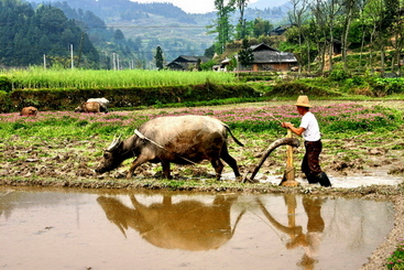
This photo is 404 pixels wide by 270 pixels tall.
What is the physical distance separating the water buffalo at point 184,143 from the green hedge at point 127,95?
16334 mm

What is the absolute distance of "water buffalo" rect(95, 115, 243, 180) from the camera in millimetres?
8391

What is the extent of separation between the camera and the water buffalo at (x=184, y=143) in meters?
8.39

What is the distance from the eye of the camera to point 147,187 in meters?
7.86

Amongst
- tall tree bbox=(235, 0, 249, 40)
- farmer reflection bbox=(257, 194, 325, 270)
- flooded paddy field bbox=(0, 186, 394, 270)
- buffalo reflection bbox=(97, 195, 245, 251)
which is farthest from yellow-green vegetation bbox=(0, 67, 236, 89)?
tall tree bbox=(235, 0, 249, 40)

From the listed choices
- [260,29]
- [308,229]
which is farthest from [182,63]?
[308,229]

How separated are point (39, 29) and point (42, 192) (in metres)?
107

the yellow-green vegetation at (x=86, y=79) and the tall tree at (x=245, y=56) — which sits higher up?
the tall tree at (x=245, y=56)

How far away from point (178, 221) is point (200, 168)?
3.74 metres

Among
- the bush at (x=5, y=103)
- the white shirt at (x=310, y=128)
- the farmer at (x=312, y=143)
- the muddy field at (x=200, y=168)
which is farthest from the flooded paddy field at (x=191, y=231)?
the bush at (x=5, y=103)

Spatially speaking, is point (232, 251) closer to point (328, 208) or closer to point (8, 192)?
point (328, 208)

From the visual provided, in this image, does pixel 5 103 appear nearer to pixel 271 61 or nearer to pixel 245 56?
pixel 245 56

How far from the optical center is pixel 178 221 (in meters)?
5.96

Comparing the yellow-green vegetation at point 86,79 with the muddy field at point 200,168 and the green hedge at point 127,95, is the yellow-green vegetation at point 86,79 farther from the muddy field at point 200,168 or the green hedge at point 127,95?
the muddy field at point 200,168

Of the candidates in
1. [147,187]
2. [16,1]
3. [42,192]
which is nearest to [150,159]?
[147,187]
